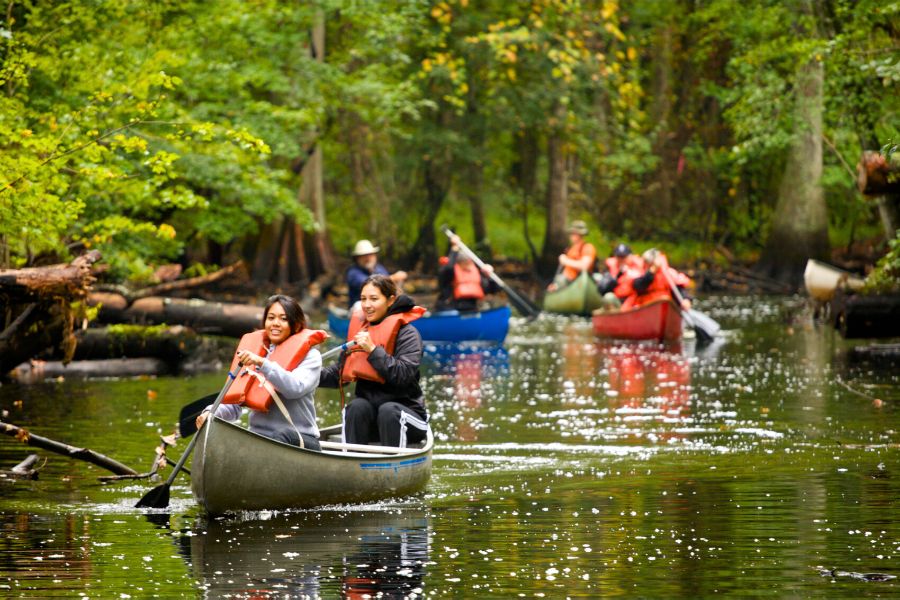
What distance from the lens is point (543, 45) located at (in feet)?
109

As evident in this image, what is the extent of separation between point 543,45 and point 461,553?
25216mm

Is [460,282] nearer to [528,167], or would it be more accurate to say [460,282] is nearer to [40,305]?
[40,305]

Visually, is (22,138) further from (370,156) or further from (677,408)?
(370,156)

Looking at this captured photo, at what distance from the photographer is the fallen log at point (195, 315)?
20.4 metres

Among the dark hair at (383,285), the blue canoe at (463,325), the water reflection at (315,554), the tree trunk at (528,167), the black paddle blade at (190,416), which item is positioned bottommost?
the water reflection at (315,554)

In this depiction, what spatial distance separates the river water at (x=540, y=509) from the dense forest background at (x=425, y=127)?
264 centimetres

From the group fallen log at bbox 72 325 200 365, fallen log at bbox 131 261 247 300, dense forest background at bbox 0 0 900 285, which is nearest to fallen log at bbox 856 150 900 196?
dense forest background at bbox 0 0 900 285

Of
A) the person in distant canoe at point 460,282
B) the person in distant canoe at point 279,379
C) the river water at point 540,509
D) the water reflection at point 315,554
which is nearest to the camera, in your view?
the water reflection at point 315,554

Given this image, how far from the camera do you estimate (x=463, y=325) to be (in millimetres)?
24609

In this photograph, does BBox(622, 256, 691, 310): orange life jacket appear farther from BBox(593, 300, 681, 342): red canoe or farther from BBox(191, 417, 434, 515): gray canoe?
BBox(191, 417, 434, 515): gray canoe

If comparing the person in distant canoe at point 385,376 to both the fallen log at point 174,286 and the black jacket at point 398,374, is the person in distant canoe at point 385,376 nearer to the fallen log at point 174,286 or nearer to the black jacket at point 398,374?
the black jacket at point 398,374

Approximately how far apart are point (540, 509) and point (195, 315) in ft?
36.1

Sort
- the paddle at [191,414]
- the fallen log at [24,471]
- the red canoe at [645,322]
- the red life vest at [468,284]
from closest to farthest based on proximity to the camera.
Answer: the paddle at [191,414], the fallen log at [24,471], the red canoe at [645,322], the red life vest at [468,284]

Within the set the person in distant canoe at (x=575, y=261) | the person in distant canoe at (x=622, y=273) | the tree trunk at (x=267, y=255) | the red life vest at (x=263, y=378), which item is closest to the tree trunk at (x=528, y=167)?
the tree trunk at (x=267, y=255)
